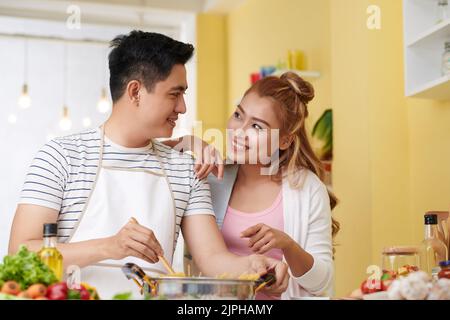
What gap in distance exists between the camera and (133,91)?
2092 mm

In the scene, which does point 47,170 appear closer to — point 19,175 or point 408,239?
point 408,239

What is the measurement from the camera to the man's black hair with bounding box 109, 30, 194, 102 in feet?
6.85

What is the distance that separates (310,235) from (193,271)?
0.39 metres

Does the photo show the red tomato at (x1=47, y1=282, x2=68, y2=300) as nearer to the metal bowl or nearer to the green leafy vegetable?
the green leafy vegetable

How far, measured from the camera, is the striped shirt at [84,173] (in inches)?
75.0

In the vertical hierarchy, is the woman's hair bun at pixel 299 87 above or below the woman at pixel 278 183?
above

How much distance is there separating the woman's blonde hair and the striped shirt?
328 millimetres

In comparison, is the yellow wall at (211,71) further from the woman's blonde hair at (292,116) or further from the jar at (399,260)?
the jar at (399,260)

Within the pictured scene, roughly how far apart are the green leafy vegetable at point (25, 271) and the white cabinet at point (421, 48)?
6.29 ft

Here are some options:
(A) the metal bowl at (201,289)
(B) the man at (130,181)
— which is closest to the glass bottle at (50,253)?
(A) the metal bowl at (201,289)

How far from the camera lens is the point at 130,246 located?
→ 1501mm

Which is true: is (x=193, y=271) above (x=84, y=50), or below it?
below

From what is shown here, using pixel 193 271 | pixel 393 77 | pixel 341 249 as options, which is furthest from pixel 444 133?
pixel 193 271
